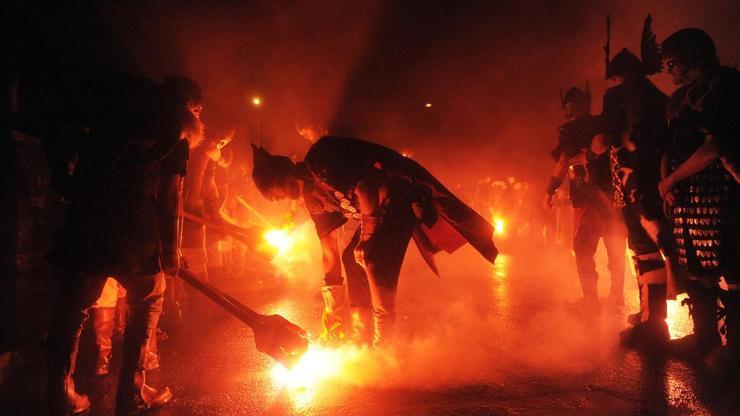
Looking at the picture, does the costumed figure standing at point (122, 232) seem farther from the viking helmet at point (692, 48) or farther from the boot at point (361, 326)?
the viking helmet at point (692, 48)

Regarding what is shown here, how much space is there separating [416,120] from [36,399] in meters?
14.9

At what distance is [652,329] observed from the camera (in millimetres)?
3873

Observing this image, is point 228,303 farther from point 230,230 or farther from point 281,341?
point 230,230

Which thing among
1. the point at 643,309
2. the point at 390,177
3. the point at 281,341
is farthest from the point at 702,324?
the point at 281,341

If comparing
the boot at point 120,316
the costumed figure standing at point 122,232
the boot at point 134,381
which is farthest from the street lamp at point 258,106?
the boot at point 134,381

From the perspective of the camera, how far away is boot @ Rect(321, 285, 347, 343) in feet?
13.3

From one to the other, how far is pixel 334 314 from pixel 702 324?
126 inches

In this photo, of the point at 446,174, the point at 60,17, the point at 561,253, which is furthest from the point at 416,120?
the point at 60,17

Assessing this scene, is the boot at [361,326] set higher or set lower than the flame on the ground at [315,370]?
higher

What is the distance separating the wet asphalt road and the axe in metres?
0.24

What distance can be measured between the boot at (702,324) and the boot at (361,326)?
8.78 feet

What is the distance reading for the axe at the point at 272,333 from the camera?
328 centimetres

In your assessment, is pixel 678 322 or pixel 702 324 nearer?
pixel 702 324

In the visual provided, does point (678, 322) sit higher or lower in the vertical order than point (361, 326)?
higher
